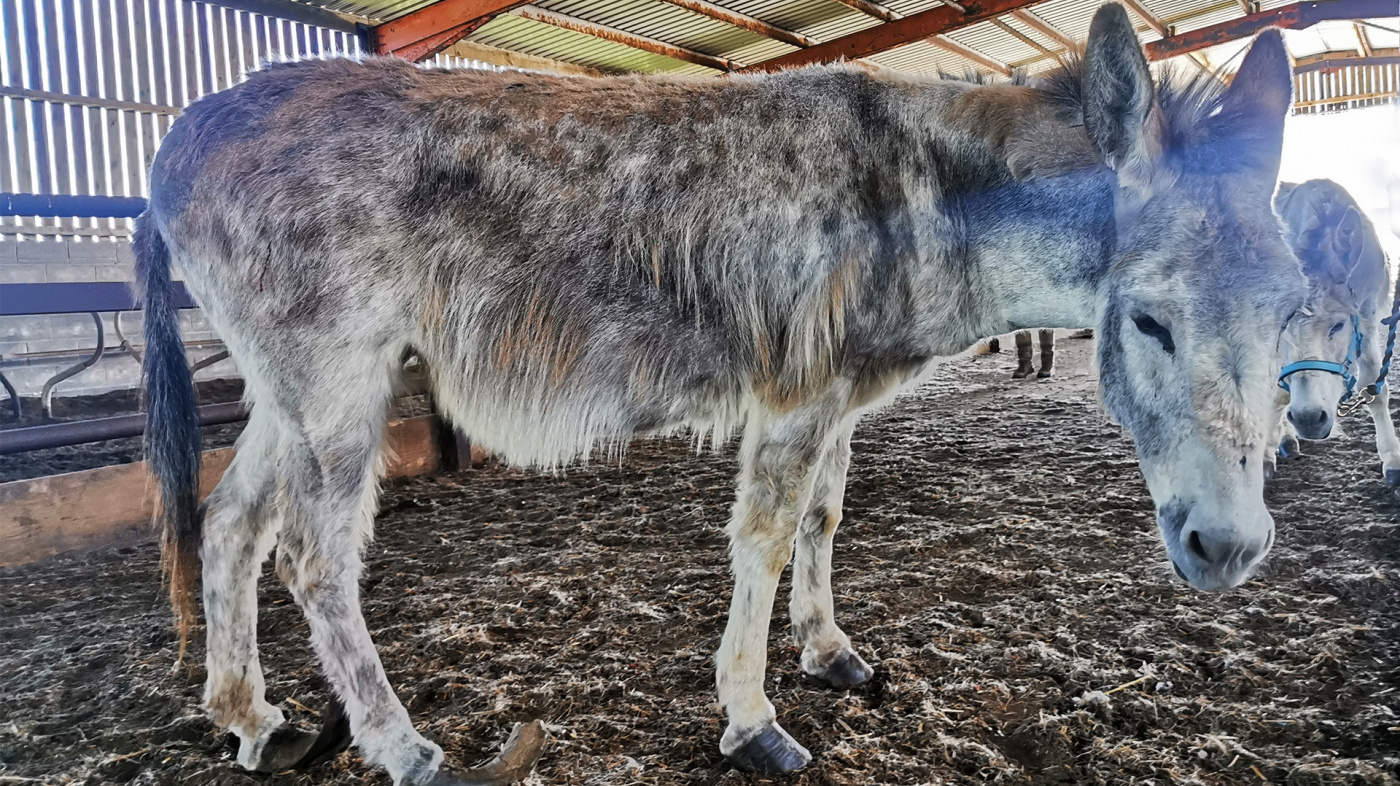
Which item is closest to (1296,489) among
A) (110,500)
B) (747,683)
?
(747,683)

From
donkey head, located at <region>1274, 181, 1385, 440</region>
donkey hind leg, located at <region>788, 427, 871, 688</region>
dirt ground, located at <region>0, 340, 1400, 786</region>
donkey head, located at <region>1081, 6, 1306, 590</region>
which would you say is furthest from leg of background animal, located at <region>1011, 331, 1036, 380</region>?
donkey head, located at <region>1081, 6, 1306, 590</region>

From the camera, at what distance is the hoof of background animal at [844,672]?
1.94 m

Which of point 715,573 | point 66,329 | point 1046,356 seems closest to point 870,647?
point 715,573

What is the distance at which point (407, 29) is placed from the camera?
451 cm

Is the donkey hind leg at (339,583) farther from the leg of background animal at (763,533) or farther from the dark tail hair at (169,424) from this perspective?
the leg of background animal at (763,533)

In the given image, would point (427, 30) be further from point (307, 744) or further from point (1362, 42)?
point (1362, 42)

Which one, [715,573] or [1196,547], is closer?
[1196,547]

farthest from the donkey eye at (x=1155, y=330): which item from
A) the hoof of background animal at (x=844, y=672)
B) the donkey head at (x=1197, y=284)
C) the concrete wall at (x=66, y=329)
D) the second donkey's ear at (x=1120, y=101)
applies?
the concrete wall at (x=66, y=329)

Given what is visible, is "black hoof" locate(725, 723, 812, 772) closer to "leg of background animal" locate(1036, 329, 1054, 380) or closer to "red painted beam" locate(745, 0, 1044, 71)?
"red painted beam" locate(745, 0, 1044, 71)

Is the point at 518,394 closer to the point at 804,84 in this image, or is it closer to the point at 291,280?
the point at 291,280

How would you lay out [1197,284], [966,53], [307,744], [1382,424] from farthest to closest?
[1382,424] → [966,53] → [307,744] → [1197,284]

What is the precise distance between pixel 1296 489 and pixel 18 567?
5.23m

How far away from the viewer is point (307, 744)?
173cm

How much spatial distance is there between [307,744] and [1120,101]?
2332 mm
